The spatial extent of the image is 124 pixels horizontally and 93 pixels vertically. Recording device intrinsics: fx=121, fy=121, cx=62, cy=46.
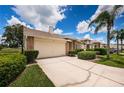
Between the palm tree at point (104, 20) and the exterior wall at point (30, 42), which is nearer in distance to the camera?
the exterior wall at point (30, 42)

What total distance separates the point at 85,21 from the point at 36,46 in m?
6.80

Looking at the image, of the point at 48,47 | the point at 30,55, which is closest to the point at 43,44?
the point at 48,47

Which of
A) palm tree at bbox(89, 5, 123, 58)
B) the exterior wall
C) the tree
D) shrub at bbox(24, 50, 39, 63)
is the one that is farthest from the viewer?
the tree

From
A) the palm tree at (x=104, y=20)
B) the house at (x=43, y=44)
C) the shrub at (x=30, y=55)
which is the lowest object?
the shrub at (x=30, y=55)

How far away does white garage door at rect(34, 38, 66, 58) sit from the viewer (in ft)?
43.3

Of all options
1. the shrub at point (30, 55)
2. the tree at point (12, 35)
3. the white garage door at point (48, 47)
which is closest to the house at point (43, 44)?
the white garage door at point (48, 47)

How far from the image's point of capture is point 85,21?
1505 cm

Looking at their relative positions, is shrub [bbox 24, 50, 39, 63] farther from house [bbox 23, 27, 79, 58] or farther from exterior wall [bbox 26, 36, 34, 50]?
house [bbox 23, 27, 79, 58]

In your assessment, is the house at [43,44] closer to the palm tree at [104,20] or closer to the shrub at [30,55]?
the shrub at [30,55]

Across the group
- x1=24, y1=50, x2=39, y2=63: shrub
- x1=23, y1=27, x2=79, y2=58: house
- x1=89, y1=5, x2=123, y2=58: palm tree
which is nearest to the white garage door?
x1=23, y1=27, x2=79, y2=58: house

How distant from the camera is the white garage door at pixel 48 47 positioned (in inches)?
519
